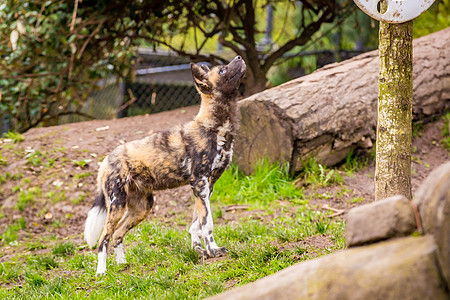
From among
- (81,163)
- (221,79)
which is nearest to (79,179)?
(81,163)

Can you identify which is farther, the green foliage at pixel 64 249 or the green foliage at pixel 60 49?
the green foliage at pixel 60 49

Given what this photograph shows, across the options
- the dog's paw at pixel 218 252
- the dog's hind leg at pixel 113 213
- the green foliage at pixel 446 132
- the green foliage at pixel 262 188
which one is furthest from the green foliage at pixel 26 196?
the green foliage at pixel 446 132

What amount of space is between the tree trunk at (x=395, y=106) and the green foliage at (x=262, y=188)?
2.36 meters

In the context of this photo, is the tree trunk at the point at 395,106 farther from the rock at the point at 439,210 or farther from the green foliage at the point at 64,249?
the green foliage at the point at 64,249

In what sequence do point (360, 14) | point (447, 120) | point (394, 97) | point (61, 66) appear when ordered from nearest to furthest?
point (394, 97) → point (447, 120) → point (61, 66) → point (360, 14)

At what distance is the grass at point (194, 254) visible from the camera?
3379mm

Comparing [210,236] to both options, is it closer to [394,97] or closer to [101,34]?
[394,97]

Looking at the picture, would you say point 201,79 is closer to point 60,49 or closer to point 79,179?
point 79,179

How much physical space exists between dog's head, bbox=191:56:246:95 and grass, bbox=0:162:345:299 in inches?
47.2

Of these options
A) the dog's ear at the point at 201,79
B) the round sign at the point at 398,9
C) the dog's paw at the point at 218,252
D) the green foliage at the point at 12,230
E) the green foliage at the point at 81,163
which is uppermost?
the round sign at the point at 398,9

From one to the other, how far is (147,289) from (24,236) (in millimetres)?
2825

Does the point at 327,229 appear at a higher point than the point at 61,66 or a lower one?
→ lower

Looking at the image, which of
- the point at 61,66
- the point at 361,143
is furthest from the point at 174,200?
the point at 61,66

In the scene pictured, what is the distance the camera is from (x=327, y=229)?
420 cm
